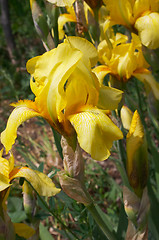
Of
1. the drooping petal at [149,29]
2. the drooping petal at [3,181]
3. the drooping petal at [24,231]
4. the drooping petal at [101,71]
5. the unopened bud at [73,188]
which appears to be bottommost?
the drooping petal at [24,231]

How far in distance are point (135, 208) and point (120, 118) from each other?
0.45m

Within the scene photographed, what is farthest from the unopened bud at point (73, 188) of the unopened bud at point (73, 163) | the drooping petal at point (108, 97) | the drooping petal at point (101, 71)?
the drooping petal at point (101, 71)

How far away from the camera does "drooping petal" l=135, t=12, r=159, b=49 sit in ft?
3.73

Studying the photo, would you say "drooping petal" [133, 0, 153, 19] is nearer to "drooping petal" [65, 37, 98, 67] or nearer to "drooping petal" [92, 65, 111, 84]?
"drooping petal" [92, 65, 111, 84]

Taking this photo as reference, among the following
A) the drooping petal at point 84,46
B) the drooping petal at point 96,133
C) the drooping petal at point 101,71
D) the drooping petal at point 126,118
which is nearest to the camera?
the drooping petal at point 96,133

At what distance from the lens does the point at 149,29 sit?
117 centimetres

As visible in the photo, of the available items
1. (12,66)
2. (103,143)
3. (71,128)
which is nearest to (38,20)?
(71,128)

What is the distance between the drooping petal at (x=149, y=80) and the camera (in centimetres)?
125

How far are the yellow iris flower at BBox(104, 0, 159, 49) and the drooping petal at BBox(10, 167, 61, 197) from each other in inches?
27.7

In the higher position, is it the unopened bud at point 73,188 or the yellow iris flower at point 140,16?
the yellow iris flower at point 140,16

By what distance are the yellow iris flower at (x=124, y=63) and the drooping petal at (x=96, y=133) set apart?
0.53 metres

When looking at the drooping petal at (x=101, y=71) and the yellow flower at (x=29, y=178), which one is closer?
the yellow flower at (x=29, y=178)

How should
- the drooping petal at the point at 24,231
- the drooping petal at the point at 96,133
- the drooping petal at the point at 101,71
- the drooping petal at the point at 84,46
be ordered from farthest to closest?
the drooping petal at the point at 101,71 < the drooping petal at the point at 24,231 < the drooping petal at the point at 84,46 < the drooping petal at the point at 96,133

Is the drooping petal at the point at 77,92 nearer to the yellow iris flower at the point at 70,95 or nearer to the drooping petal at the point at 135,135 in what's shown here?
the yellow iris flower at the point at 70,95
